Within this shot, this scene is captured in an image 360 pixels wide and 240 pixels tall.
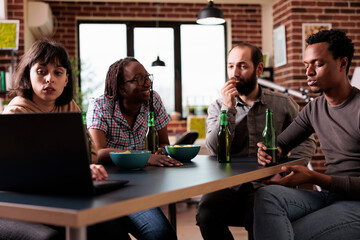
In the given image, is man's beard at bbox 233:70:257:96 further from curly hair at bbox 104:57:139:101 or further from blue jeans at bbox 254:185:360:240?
blue jeans at bbox 254:185:360:240

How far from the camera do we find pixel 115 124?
2006mm

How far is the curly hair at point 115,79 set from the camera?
2078 mm

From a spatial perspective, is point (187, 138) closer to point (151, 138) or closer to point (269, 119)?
point (151, 138)

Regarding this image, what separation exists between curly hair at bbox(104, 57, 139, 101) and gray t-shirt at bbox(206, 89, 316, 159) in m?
0.48

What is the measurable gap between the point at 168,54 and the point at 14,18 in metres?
2.17

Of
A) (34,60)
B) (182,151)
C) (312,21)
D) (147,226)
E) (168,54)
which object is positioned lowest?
(147,226)

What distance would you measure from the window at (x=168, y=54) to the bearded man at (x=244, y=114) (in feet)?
12.8

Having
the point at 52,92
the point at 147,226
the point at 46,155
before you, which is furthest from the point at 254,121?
the point at 46,155

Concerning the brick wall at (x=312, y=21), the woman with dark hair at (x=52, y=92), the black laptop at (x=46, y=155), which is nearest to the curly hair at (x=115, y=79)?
the woman with dark hair at (x=52, y=92)

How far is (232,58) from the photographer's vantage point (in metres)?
2.22

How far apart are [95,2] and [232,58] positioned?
4306 mm

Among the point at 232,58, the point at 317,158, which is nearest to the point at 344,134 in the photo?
the point at 232,58

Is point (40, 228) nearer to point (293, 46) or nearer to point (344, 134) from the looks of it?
point (344, 134)

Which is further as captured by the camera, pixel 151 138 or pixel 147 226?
pixel 151 138
